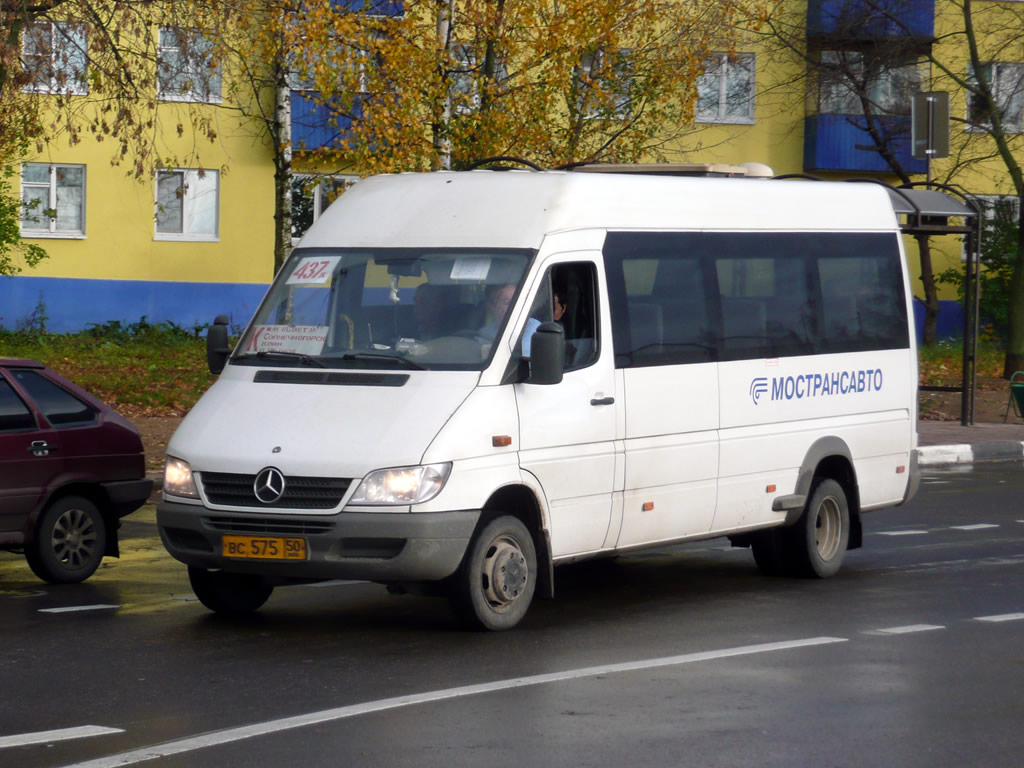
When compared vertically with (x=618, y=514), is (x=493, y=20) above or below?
above

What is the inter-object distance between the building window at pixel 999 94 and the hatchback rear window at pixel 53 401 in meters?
22.6

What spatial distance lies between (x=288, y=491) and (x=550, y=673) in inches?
67.9

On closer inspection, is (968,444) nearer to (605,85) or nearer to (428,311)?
(605,85)

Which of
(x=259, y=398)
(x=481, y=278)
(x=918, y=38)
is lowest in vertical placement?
(x=259, y=398)

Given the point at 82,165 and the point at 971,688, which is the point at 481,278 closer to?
the point at 971,688

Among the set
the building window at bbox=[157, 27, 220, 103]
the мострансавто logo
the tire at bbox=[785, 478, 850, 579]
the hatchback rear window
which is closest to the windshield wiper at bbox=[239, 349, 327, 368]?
the hatchback rear window

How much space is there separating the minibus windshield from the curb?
11.8 metres

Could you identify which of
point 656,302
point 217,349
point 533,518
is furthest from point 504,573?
point 217,349

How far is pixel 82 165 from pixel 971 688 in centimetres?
3000

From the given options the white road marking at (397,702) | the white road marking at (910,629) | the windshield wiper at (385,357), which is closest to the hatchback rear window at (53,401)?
the windshield wiper at (385,357)

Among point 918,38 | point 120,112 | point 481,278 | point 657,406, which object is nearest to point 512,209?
point 481,278

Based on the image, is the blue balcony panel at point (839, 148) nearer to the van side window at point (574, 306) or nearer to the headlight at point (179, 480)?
the van side window at point (574, 306)

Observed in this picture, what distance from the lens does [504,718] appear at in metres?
7.22

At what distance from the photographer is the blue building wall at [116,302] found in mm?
34531
